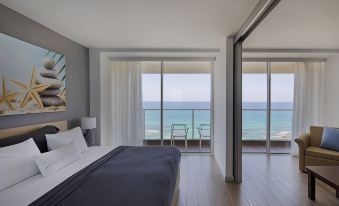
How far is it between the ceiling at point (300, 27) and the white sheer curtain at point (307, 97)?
2.64ft

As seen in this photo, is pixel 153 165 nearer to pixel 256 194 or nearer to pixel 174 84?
pixel 256 194

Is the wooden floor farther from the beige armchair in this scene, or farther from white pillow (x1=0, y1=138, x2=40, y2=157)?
white pillow (x1=0, y1=138, x2=40, y2=157)

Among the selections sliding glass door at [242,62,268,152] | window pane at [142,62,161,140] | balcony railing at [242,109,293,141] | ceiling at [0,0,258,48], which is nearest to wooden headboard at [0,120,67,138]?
ceiling at [0,0,258,48]

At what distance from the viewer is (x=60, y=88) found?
339 cm

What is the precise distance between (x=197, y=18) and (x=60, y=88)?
2.41m

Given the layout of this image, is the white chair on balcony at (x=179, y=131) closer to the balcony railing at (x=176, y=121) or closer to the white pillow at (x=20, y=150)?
the balcony railing at (x=176, y=121)

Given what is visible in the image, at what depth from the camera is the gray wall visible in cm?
249

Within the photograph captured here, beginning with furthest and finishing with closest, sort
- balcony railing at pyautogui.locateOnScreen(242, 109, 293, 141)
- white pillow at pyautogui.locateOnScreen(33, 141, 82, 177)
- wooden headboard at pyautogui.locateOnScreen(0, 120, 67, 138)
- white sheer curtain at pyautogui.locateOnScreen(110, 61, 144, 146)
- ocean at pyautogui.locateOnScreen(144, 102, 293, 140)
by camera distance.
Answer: balcony railing at pyautogui.locateOnScreen(242, 109, 293, 141) < ocean at pyautogui.locateOnScreen(144, 102, 293, 140) < white sheer curtain at pyautogui.locateOnScreen(110, 61, 144, 146) < wooden headboard at pyautogui.locateOnScreen(0, 120, 67, 138) < white pillow at pyautogui.locateOnScreen(33, 141, 82, 177)

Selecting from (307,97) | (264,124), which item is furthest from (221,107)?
(307,97)

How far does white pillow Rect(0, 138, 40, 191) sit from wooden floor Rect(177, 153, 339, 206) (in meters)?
1.80

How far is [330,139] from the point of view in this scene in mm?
3793

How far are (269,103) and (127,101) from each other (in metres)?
3.45

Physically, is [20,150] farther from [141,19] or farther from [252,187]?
[252,187]

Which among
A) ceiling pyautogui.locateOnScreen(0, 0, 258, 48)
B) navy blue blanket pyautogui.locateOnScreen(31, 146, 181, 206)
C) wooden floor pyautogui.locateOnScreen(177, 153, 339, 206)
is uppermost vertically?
ceiling pyautogui.locateOnScreen(0, 0, 258, 48)
